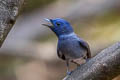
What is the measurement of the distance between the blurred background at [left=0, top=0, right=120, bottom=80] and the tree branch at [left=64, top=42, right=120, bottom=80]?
541 cm

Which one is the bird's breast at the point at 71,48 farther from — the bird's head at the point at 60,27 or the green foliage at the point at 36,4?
the green foliage at the point at 36,4

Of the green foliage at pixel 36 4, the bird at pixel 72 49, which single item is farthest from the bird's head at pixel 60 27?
the green foliage at pixel 36 4

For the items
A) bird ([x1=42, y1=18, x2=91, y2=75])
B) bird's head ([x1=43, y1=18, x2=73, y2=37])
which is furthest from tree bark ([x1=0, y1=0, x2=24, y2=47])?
bird's head ([x1=43, y1=18, x2=73, y2=37])

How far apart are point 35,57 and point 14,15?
20.7 ft

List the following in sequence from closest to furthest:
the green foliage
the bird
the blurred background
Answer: the bird → the blurred background → the green foliage

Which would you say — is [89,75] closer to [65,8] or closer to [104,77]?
[104,77]

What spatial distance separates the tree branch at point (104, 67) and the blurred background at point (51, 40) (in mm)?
5408

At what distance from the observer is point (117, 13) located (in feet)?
28.2

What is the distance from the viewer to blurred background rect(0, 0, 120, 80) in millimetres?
8359

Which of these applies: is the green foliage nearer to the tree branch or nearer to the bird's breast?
the bird's breast

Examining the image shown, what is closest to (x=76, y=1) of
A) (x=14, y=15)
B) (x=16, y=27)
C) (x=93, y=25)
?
(x=93, y=25)

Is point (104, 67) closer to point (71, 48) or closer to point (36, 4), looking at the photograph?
point (71, 48)

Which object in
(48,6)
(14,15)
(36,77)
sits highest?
(14,15)

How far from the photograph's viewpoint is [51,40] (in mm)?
8711
